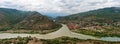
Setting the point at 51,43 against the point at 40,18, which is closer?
the point at 51,43

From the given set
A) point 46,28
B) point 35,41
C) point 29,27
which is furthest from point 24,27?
point 35,41

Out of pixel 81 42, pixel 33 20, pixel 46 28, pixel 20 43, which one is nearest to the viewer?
pixel 20 43

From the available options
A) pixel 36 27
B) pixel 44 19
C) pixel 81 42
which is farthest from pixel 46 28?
pixel 81 42

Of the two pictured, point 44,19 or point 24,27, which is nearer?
point 24,27

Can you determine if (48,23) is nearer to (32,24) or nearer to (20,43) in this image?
(32,24)

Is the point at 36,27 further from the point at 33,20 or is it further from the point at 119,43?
the point at 119,43

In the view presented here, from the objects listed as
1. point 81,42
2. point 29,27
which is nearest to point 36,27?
point 29,27

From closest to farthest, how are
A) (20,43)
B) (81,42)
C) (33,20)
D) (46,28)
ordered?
(20,43)
(81,42)
(46,28)
(33,20)

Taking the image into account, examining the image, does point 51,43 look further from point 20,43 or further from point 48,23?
point 48,23
